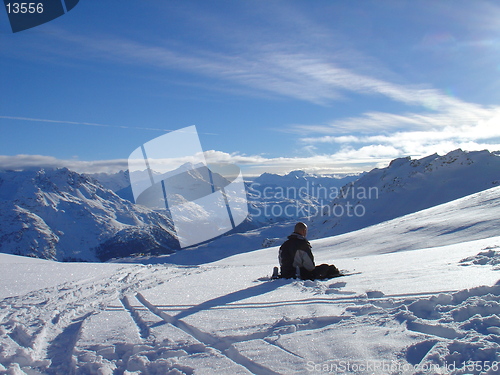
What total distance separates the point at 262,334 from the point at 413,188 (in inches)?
2143

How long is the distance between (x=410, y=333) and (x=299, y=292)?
2.72 m

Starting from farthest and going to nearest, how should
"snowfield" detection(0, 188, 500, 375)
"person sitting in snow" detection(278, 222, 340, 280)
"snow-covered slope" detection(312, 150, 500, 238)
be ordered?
"snow-covered slope" detection(312, 150, 500, 238)
"person sitting in snow" detection(278, 222, 340, 280)
"snowfield" detection(0, 188, 500, 375)

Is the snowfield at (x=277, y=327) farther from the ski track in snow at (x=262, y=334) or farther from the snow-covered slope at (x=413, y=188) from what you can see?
the snow-covered slope at (x=413, y=188)

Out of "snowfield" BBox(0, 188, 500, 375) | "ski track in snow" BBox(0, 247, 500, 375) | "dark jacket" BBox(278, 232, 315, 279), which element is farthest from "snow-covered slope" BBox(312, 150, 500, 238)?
"ski track in snow" BBox(0, 247, 500, 375)

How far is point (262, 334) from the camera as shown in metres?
4.09

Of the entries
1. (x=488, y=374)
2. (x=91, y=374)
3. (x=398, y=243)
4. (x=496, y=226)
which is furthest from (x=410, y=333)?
(x=398, y=243)

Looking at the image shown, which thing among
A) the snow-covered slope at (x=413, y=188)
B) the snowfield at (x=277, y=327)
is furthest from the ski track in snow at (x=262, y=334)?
the snow-covered slope at (x=413, y=188)

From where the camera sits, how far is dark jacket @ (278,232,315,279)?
25.2 ft

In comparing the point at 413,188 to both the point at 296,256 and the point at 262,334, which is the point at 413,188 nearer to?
the point at 296,256

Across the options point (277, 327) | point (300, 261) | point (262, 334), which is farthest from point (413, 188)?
point (262, 334)

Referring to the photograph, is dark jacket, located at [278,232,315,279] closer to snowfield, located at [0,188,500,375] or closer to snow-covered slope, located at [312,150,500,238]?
snowfield, located at [0,188,500,375]

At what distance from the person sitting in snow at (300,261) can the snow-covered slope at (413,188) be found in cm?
3979

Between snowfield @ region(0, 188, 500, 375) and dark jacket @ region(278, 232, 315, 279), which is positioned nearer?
snowfield @ region(0, 188, 500, 375)

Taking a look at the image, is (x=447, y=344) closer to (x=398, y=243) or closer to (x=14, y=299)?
(x=14, y=299)
